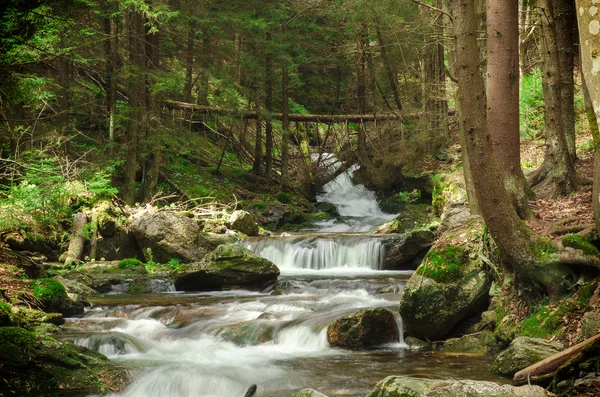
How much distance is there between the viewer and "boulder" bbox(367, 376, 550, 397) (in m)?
4.96

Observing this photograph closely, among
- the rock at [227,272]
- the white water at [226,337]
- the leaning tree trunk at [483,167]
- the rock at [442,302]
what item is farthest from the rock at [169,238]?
the leaning tree trunk at [483,167]

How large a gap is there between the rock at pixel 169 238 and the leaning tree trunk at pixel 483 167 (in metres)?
10.1

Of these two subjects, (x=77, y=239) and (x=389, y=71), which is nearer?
(x=77, y=239)

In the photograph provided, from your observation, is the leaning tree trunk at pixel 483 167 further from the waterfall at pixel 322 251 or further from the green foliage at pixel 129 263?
the green foliage at pixel 129 263

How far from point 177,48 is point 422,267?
52.3ft

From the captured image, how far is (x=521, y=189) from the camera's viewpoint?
8594mm

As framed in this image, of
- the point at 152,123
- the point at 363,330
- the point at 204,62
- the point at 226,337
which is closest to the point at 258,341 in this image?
the point at 226,337

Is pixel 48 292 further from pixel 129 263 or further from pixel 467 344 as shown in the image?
pixel 467 344

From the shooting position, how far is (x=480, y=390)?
4988 millimetres

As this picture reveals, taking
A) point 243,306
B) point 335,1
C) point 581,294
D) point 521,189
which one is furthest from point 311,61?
point 581,294

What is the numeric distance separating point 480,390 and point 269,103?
21174 millimetres

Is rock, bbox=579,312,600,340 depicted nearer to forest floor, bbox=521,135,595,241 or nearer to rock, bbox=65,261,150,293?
forest floor, bbox=521,135,595,241

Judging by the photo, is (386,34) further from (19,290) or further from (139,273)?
(19,290)

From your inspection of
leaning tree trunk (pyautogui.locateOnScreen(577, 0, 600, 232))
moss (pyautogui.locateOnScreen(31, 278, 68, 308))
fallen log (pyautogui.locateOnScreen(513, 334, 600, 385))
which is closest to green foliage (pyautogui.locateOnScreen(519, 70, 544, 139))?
fallen log (pyautogui.locateOnScreen(513, 334, 600, 385))
